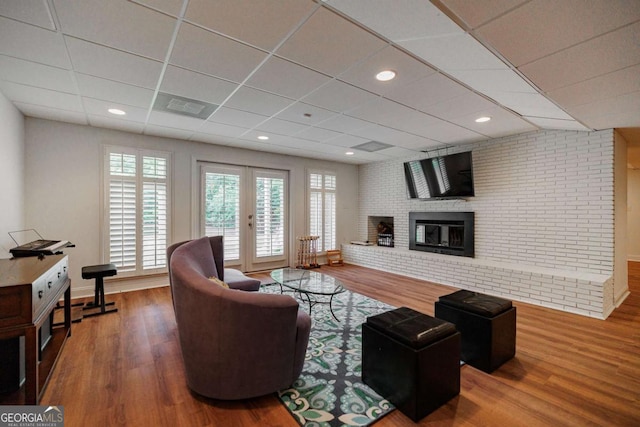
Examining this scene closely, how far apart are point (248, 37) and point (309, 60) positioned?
52 cm

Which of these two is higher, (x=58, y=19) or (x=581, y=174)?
(x=58, y=19)

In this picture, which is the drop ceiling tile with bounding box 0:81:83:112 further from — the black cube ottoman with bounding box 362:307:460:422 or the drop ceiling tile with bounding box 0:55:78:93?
the black cube ottoman with bounding box 362:307:460:422

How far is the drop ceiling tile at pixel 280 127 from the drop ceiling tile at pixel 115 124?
1778 millimetres

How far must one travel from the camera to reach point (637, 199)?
22.8 feet

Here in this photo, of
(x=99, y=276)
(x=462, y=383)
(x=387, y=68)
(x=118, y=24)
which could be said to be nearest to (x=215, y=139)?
(x=99, y=276)

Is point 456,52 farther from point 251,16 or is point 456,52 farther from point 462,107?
point 251,16

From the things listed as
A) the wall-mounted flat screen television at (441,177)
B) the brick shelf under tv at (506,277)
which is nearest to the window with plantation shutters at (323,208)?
the brick shelf under tv at (506,277)

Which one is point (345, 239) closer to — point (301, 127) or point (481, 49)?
point (301, 127)

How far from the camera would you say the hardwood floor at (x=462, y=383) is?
5.63 ft

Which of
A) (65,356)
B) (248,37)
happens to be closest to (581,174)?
(248,37)

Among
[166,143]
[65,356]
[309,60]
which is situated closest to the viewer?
[309,60]

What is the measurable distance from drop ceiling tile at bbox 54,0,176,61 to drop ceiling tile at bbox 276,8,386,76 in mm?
835

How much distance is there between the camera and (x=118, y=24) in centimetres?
181

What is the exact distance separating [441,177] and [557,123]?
1.85 meters
